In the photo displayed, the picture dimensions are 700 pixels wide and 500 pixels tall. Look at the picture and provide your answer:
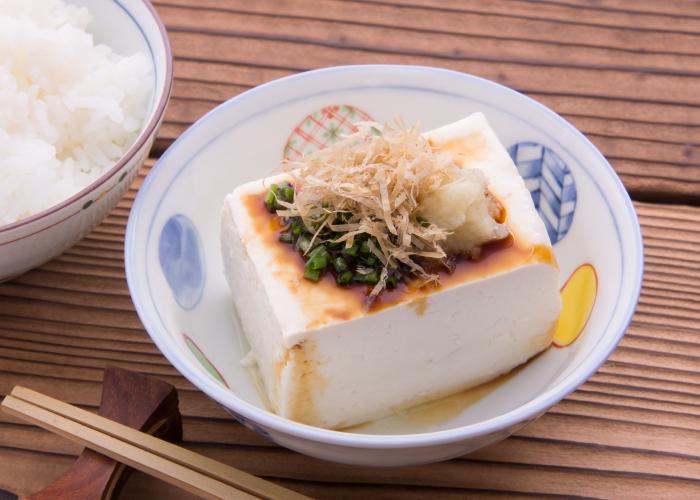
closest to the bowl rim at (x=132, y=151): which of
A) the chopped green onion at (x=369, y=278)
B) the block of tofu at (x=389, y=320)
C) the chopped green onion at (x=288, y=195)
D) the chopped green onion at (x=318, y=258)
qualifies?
the block of tofu at (x=389, y=320)

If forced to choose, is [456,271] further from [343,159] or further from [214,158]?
[214,158]

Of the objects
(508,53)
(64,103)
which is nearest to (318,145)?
(64,103)

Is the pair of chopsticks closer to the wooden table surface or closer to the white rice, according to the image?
the wooden table surface

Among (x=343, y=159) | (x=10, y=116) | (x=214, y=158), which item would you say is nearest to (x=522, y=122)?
(x=343, y=159)

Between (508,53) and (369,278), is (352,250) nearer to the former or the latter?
(369,278)

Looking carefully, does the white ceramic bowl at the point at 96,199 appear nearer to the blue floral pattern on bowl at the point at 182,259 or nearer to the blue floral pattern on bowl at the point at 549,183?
the blue floral pattern on bowl at the point at 182,259
